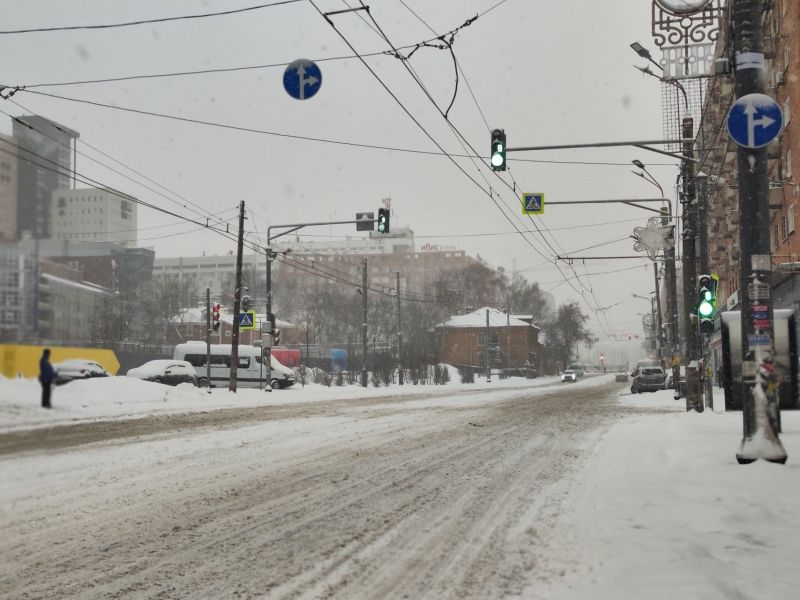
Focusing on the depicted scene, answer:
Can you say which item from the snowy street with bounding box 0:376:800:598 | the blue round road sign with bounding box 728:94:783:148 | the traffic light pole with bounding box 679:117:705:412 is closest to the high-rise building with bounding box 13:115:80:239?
the snowy street with bounding box 0:376:800:598

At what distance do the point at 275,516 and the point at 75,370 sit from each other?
4.69 m

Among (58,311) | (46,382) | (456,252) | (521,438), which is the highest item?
(456,252)

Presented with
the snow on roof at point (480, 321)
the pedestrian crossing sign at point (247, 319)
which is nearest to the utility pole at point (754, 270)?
the pedestrian crossing sign at point (247, 319)

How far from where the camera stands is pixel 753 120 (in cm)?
791

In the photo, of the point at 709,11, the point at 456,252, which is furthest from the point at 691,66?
the point at 456,252

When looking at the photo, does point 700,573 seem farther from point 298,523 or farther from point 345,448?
point 345,448

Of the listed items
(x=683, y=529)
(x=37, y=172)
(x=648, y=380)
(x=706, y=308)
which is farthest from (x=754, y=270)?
(x=648, y=380)

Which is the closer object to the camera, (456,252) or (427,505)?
(427,505)

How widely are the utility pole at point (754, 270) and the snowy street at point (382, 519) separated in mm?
467

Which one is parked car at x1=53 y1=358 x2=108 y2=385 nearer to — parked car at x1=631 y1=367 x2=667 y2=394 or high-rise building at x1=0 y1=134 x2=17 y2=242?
high-rise building at x1=0 y1=134 x2=17 y2=242

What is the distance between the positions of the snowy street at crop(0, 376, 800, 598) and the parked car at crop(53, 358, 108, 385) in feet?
0.41

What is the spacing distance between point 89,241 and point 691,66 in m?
16.5

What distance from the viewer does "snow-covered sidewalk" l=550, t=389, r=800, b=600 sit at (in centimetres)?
416

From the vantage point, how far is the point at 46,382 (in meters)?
1.72
